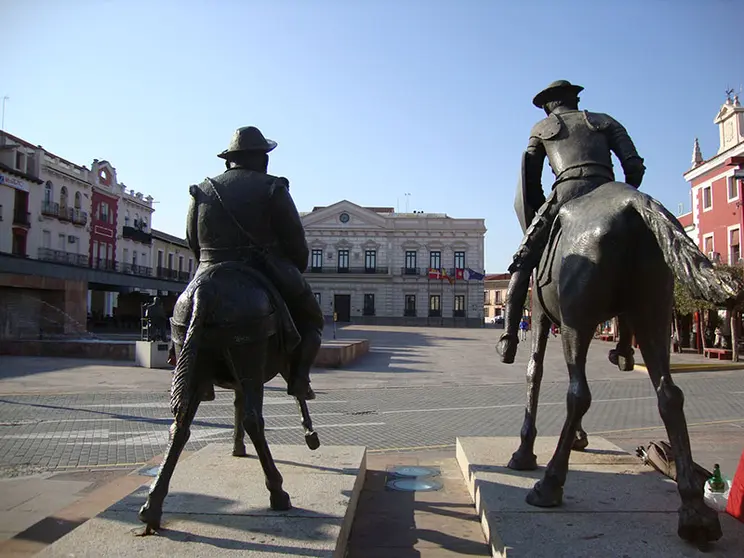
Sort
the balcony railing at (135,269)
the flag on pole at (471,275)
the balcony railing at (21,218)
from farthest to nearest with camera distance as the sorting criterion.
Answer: the flag on pole at (471,275) < the balcony railing at (135,269) < the balcony railing at (21,218)

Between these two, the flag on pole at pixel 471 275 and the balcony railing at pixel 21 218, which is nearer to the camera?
the balcony railing at pixel 21 218

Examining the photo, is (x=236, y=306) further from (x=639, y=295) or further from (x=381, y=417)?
(x=381, y=417)

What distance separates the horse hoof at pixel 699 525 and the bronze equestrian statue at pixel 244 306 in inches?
93.5

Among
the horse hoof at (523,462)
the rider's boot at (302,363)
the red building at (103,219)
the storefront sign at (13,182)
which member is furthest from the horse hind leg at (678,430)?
the red building at (103,219)

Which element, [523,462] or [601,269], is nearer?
[601,269]

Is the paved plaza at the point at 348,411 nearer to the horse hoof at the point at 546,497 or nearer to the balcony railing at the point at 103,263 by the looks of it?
the horse hoof at the point at 546,497

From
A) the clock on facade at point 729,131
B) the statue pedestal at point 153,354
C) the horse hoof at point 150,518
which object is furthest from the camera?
the clock on facade at point 729,131

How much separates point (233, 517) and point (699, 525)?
8.89 ft

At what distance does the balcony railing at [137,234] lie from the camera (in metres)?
50.3

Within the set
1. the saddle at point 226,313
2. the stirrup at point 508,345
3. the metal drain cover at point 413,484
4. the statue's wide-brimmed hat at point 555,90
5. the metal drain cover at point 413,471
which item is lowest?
the metal drain cover at point 413,471

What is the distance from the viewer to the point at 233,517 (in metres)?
3.70

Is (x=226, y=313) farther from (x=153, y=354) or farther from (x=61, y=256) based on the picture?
(x=61, y=256)

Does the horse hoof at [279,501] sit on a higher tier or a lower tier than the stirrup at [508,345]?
lower

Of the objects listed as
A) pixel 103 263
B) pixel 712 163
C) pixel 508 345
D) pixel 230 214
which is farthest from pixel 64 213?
pixel 508 345
